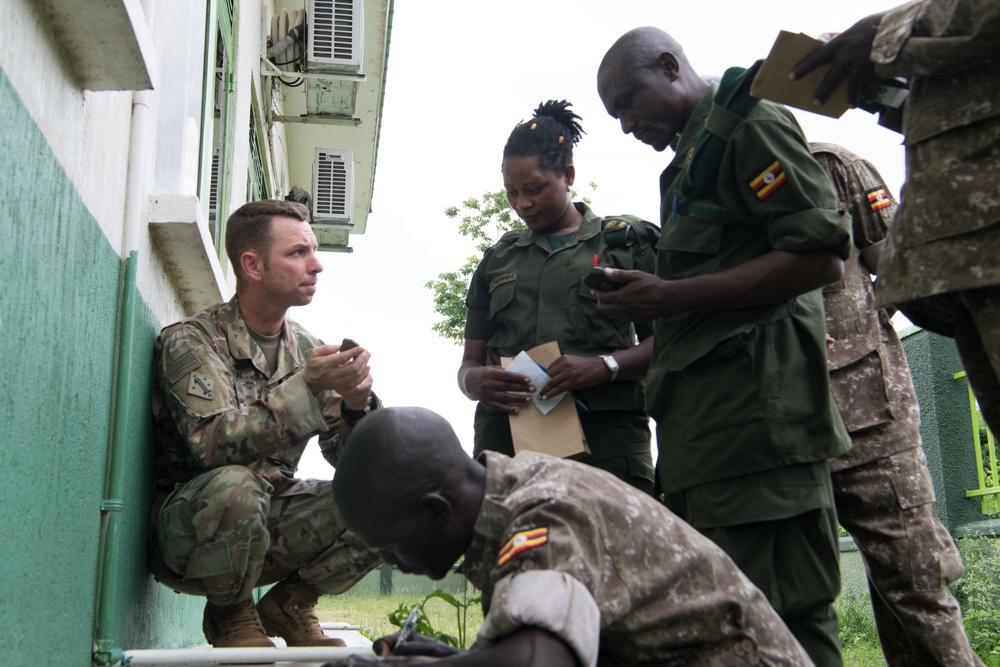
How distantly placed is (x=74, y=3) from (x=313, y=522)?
183cm

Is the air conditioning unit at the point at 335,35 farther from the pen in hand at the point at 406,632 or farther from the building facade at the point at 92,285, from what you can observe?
the pen in hand at the point at 406,632

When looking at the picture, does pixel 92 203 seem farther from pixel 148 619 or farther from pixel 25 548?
pixel 148 619

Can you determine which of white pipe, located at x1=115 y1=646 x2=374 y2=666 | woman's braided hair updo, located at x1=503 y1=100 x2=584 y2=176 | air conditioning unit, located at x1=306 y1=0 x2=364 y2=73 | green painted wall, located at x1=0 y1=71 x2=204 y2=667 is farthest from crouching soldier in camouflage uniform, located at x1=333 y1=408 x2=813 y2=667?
air conditioning unit, located at x1=306 y1=0 x2=364 y2=73

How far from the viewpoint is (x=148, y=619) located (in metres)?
3.39

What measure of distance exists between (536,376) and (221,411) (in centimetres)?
101

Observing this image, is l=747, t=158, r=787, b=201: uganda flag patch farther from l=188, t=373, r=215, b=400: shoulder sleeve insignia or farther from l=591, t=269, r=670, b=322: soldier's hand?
l=188, t=373, r=215, b=400: shoulder sleeve insignia

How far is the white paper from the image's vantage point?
331 cm

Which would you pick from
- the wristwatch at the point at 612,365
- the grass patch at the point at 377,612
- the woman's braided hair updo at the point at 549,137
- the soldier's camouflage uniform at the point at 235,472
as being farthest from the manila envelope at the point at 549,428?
the grass patch at the point at 377,612

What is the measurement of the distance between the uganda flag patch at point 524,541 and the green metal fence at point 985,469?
4823mm

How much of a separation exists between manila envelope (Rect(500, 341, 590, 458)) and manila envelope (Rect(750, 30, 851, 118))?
47.3 inches

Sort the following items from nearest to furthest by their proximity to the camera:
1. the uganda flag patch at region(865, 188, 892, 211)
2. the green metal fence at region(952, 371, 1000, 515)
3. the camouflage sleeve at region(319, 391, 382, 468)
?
1. the uganda flag patch at region(865, 188, 892, 211)
2. the camouflage sleeve at region(319, 391, 382, 468)
3. the green metal fence at region(952, 371, 1000, 515)

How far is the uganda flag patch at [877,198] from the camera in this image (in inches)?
128

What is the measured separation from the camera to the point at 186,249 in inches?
143

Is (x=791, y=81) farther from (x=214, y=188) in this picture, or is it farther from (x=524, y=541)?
(x=214, y=188)
